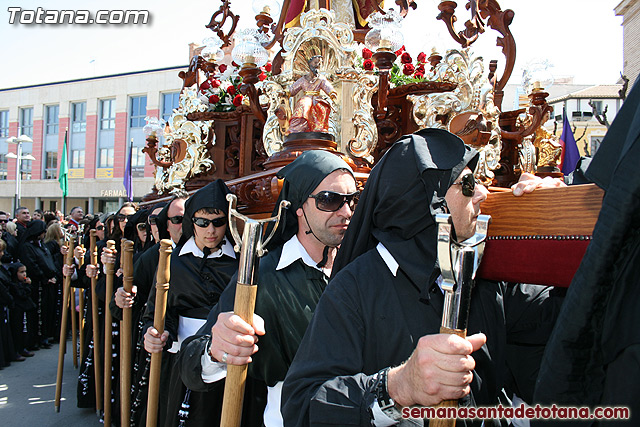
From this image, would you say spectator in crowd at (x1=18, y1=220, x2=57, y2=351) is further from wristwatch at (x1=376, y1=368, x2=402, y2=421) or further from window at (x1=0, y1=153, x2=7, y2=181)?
window at (x1=0, y1=153, x2=7, y2=181)

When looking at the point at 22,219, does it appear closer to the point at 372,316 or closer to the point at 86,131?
the point at 372,316

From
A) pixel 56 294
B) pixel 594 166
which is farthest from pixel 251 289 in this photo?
pixel 56 294

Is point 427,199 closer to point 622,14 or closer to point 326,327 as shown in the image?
point 326,327

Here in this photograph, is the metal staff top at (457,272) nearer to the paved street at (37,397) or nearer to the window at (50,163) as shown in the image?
the paved street at (37,397)

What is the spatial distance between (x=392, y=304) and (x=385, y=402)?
353 mm

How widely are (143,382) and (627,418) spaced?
421cm

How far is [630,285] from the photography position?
1064 mm

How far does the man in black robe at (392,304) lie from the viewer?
1.47 meters

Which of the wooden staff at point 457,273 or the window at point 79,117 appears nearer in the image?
the wooden staff at point 457,273

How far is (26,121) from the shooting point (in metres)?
39.5

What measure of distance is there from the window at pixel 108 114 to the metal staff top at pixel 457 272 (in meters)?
37.9

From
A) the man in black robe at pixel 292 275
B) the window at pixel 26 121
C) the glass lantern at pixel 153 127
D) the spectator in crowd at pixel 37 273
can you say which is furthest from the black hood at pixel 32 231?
the window at pixel 26 121

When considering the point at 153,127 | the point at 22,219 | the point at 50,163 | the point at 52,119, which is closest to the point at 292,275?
the point at 153,127

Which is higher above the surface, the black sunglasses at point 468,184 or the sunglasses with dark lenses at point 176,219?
the black sunglasses at point 468,184
